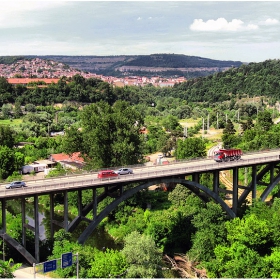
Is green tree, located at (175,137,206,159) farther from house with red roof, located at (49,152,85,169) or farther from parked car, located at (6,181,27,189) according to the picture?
parked car, located at (6,181,27,189)

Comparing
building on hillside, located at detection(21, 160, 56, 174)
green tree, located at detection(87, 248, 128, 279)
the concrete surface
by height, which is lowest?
building on hillside, located at detection(21, 160, 56, 174)

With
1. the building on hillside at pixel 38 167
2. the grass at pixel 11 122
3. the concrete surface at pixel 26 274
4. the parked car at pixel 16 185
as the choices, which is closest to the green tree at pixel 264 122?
the building on hillside at pixel 38 167

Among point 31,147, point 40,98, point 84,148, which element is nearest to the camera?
point 84,148

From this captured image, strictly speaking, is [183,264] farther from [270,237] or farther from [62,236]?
[62,236]

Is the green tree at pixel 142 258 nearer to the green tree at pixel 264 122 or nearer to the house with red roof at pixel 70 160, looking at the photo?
the house with red roof at pixel 70 160

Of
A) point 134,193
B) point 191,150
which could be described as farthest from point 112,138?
point 191,150

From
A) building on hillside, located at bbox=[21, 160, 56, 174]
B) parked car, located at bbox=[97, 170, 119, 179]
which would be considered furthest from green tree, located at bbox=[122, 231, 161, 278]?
building on hillside, located at bbox=[21, 160, 56, 174]

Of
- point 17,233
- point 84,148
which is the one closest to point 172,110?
point 84,148

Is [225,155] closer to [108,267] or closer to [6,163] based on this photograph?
[108,267]
